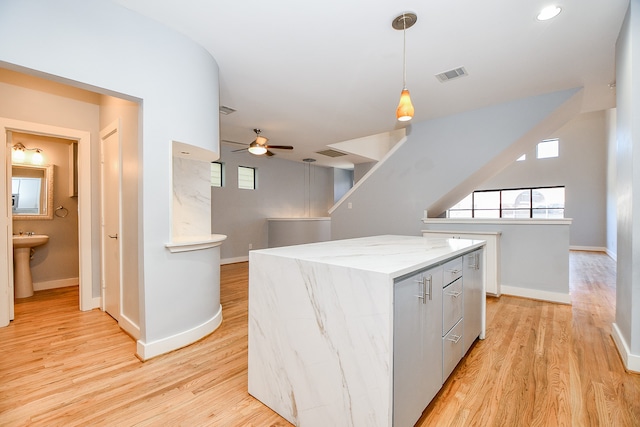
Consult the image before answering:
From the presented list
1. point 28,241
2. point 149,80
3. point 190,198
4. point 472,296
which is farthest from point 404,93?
point 28,241

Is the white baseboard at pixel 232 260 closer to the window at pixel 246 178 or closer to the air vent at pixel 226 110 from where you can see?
the window at pixel 246 178

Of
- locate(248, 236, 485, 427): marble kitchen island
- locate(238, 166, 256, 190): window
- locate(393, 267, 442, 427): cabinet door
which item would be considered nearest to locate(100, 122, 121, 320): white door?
locate(248, 236, 485, 427): marble kitchen island

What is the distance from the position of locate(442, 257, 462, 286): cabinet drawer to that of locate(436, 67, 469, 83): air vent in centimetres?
210

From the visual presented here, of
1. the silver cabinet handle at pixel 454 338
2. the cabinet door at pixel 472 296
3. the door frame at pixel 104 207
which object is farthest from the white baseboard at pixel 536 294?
the door frame at pixel 104 207

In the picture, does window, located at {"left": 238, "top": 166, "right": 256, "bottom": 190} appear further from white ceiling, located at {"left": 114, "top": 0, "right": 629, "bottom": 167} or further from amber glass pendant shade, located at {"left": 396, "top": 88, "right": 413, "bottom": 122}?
amber glass pendant shade, located at {"left": 396, "top": 88, "right": 413, "bottom": 122}

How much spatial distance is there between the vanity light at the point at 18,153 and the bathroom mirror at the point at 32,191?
2.6 inches

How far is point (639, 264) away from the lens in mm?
1959

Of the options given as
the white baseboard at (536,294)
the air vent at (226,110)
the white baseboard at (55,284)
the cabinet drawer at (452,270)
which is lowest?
the white baseboard at (536,294)

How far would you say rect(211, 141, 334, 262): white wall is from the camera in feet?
21.2

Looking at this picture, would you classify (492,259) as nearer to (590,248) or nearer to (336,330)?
(336,330)

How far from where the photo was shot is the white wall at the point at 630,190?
1.97 m

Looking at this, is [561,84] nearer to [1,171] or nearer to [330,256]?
[330,256]

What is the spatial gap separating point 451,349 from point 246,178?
238 inches

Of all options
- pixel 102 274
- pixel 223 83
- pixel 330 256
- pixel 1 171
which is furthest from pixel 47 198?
pixel 330 256
